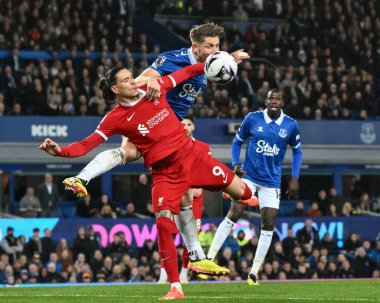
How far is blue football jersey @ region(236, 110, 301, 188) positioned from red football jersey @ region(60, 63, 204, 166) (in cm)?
391

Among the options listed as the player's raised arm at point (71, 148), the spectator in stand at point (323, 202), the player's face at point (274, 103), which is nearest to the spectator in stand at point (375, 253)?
the spectator in stand at point (323, 202)

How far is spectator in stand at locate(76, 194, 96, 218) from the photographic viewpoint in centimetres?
2717

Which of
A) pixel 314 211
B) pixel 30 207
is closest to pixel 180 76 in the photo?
pixel 30 207

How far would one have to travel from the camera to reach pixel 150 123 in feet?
41.4

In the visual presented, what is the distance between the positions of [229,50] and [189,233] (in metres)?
21.2

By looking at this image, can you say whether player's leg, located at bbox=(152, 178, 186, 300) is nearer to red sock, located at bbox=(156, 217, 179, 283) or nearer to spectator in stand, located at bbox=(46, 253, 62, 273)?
red sock, located at bbox=(156, 217, 179, 283)

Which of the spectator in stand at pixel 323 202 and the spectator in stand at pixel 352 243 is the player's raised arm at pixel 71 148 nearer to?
the spectator in stand at pixel 352 243

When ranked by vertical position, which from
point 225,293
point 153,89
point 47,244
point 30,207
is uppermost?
point 153,89

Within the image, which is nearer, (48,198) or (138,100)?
(138,100)

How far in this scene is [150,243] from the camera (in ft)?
84.7

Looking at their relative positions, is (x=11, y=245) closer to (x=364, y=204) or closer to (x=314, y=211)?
(x=314, y=211)

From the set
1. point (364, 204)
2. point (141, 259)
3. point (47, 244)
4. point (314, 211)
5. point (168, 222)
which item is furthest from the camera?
point (364, 204)

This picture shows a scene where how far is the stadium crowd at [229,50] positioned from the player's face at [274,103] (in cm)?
1284

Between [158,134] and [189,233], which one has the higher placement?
[158,134]
